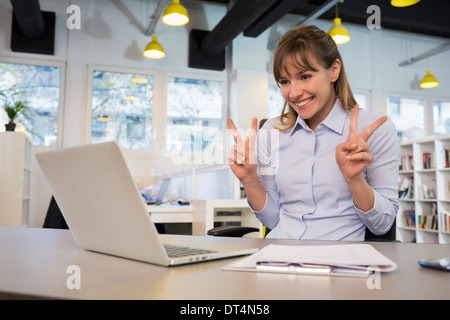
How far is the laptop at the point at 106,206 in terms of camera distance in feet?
2.07

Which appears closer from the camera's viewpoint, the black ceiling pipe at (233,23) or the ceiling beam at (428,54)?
the black ceiling pipe at (233,23)

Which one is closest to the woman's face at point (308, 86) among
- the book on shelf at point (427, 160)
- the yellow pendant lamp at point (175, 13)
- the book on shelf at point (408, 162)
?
the yellow pendant lamp at point (175, 13)

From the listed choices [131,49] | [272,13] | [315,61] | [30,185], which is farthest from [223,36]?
[315,61]

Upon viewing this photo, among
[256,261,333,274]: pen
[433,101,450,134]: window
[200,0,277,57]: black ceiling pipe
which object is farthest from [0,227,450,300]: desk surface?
[433,101,450,134]: window

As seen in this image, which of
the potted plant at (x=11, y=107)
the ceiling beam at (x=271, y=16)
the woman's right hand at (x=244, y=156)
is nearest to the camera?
the woman's right hand at (x=244, y=156)

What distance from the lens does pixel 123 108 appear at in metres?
6.31

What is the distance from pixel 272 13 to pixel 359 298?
5.82 metres

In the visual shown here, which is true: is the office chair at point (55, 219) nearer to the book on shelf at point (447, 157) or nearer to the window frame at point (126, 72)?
the window frame at point (126, 72)

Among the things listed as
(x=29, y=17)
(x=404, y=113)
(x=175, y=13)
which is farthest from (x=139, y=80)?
(x=404, y=113)

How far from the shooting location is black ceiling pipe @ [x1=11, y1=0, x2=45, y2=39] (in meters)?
4.92

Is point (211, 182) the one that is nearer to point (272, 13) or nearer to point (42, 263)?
point (42, 263)

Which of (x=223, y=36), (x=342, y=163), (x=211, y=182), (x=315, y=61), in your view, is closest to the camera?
(x=342, y=163)

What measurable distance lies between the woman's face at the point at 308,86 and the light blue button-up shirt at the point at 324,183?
70mm

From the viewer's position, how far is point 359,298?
0.48 metres
